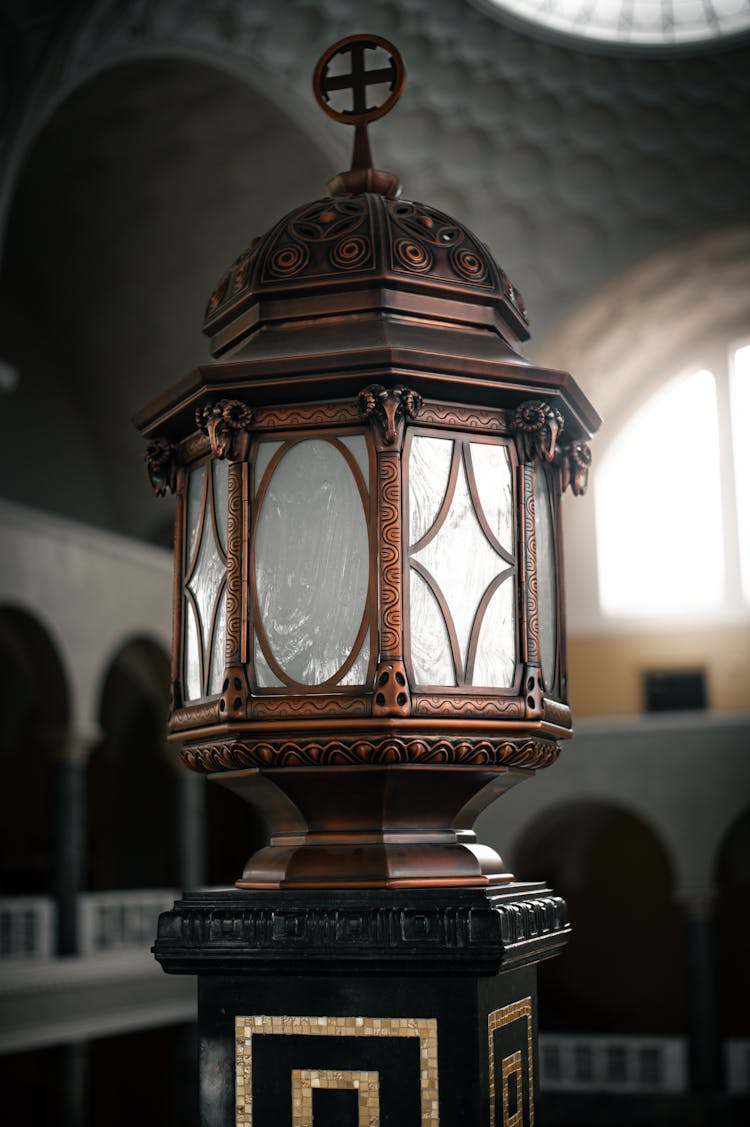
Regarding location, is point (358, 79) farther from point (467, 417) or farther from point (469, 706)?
point (469, 706)

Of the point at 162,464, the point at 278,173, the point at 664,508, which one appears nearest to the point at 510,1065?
the point at 162,464

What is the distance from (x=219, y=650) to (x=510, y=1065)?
1.03m

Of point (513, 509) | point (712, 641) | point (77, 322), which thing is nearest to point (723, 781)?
point (712, 641)

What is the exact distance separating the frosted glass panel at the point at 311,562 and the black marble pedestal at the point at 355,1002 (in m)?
0.48

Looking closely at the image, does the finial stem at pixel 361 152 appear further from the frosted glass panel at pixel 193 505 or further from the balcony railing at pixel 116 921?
the balcony railing at pixel 116 921

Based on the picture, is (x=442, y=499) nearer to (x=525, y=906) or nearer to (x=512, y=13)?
(x=525, y=906)

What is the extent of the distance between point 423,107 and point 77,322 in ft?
18.5

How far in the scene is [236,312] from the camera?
3.24m

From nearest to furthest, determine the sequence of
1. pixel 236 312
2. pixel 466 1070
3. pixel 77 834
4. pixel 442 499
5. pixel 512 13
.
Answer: pixel 466 1070 < pixel 442 499 < pixel 236 312 < pixel 77 834 < pixel 512 13

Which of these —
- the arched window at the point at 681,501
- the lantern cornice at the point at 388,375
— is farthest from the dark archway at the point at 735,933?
the lantern cornice at the point at 388,375

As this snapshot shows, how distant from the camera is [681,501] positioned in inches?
791

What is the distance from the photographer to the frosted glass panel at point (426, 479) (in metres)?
2.89

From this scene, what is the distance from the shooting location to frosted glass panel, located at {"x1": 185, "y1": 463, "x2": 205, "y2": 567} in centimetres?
320

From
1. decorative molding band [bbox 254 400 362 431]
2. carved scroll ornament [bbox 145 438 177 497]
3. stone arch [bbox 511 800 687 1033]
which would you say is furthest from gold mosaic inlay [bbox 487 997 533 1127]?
stone arch [bbox 511 800 687 1033]
